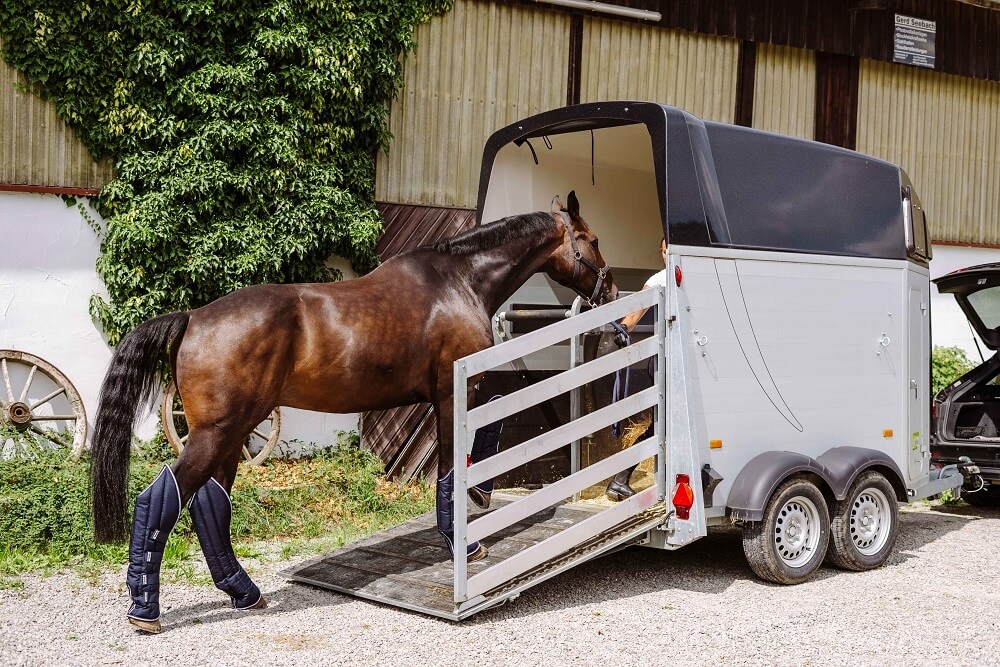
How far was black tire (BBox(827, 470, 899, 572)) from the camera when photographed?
6770 millimetres

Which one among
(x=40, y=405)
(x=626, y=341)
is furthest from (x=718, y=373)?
(x=40, y=405)

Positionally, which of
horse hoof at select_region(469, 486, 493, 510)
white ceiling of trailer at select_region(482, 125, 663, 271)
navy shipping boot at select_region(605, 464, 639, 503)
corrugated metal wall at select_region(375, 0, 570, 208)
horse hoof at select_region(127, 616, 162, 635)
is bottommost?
horse hoof at select_region(127, 616, 162, 635)

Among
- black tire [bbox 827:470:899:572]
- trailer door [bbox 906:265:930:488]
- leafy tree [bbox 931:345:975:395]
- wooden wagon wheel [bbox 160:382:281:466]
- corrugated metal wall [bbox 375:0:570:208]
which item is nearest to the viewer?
black tire [bbox 827:470:899:572]

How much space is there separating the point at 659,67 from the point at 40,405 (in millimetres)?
8335

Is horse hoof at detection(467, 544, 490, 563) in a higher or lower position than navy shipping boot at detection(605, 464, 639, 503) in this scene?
lower

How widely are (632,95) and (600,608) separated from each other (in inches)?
330

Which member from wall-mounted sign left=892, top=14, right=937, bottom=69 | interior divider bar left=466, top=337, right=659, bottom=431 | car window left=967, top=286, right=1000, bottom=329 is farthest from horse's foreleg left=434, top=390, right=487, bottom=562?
wall-mounted sign left=892, top=14, right=937, bottom=69

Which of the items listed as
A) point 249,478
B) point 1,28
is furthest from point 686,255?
point 1,28

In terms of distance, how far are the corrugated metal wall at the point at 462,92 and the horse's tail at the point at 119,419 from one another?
569cm

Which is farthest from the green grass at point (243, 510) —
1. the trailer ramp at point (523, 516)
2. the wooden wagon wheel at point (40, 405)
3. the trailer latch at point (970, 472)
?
the trailer latch at point (970, 472)

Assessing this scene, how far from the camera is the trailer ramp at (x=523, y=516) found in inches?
209

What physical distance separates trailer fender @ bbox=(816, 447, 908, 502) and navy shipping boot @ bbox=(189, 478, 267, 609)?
3.75 metres

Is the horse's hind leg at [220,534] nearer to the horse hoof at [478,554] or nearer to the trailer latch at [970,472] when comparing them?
the horse hoof at [478,554]

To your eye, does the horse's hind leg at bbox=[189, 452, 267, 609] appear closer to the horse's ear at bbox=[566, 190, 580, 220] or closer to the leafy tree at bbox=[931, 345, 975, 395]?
the horse's ear at bbox=[566, 190, 580, 220]
